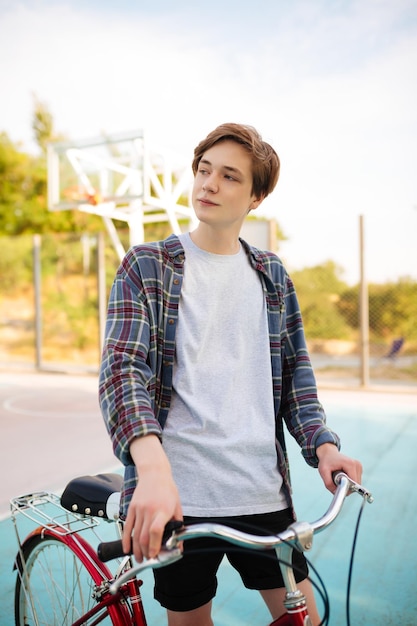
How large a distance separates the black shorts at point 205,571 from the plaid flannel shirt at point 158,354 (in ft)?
0.45

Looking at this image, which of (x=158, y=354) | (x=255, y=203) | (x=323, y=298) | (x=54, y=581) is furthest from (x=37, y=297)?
(x=158, y=354)

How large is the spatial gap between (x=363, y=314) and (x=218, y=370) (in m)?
7.45

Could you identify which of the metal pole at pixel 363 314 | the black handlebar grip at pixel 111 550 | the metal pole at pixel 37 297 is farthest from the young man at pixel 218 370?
the metal pole at pixel 37 297

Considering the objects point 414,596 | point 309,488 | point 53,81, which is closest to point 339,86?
point 53,81

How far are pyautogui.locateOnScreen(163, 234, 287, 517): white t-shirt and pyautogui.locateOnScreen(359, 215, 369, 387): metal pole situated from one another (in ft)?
23.9

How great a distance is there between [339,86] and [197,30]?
712cm

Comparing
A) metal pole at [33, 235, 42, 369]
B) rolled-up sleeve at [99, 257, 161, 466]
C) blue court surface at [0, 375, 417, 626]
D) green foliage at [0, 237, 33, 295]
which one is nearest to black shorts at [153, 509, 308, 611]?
rolled-up sleeve at [99, 257, 161, 466]

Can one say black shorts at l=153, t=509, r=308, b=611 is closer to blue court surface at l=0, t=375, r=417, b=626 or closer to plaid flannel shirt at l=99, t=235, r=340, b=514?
plaid flannel shirt at l=99, t=235, r=340, b=514

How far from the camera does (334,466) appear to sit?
1.39 m

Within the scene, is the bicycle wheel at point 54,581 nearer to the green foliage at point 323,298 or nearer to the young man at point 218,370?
the young man at point 218,370

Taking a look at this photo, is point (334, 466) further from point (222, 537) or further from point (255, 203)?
point (255, 203)

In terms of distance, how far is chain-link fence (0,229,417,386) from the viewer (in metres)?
10.3

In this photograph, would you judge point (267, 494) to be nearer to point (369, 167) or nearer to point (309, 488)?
point (309, 488)

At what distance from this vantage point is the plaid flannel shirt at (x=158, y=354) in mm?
1233
